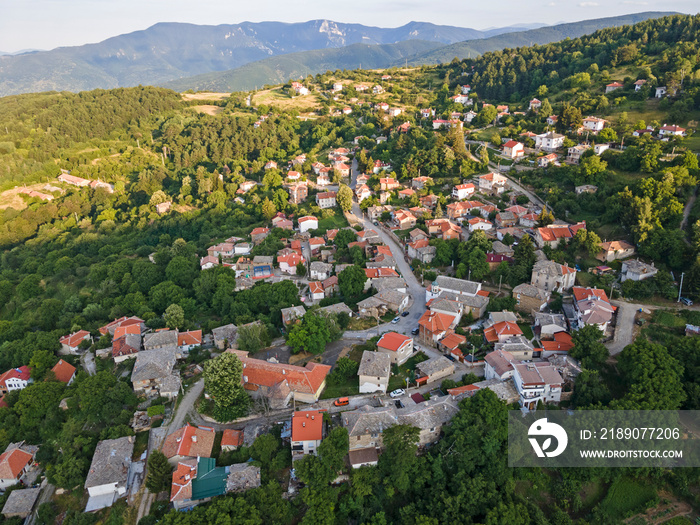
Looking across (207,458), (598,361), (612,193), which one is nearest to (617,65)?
(612,193)

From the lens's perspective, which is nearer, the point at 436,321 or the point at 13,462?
the point at 13,462

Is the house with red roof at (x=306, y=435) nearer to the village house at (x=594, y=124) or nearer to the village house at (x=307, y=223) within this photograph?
the village house at (x=307, y=223)

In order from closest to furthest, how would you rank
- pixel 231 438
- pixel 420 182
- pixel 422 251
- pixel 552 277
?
pixel 231 438 → pixel 552 277 → pixel 422 251 → pixel 420 182

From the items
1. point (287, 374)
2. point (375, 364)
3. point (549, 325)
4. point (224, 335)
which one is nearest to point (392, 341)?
point (375, 364)

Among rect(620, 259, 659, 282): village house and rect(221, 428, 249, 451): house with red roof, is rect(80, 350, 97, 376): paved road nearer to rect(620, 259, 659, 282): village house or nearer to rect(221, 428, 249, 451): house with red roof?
rect(221, 428, 249, 451): house with red roof

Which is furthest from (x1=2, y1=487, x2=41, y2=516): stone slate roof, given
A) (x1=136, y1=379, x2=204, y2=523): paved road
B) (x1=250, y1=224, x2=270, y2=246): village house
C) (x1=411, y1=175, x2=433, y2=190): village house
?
(x1=411, y1=175, x2=433, y2=190): village house

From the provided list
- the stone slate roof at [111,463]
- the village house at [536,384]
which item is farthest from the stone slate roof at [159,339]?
the village house at [536,384]

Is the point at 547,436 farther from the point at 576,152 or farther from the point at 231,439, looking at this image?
the point at 576,152
